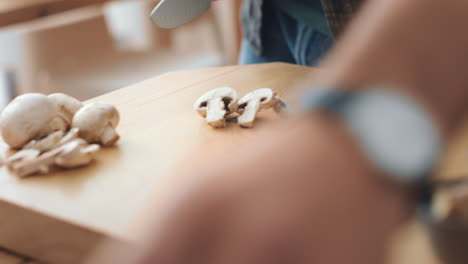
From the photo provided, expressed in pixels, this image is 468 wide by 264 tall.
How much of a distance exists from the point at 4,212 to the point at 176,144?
0.65ft

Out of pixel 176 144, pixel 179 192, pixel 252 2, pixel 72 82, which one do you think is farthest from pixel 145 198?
pixel 72 82

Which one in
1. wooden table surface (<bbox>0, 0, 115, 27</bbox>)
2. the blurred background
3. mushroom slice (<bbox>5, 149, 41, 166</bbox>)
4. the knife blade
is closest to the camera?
mushroom slice (<bbox>5, 149, 41, 166</bbox>)

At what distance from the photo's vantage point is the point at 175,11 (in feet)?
2.21

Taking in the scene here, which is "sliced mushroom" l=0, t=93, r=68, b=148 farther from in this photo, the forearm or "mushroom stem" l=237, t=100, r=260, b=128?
the forearm

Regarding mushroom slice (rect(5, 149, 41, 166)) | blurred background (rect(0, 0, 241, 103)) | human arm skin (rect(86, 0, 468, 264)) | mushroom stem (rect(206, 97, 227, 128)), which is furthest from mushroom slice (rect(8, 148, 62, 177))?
blurred background (rect(0, 0, 241, 103))

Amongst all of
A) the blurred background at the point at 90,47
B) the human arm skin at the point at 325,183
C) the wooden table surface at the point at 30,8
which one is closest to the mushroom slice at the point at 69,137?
the human arm skin at the point at 325,183

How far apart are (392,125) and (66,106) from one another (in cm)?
50

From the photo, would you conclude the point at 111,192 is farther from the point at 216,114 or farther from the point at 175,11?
the point at 175,11

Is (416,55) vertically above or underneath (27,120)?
above

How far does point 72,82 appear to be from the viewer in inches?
60.8

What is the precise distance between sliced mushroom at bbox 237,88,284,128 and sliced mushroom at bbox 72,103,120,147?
0.53 ft

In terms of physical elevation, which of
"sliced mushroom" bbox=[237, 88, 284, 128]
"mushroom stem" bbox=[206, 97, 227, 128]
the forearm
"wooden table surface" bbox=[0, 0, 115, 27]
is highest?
the forearm

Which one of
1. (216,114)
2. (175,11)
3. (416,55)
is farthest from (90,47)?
(416,55)

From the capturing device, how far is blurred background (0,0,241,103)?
1.52 metres
